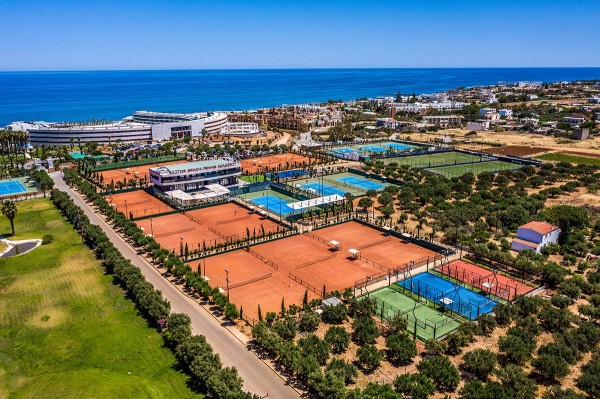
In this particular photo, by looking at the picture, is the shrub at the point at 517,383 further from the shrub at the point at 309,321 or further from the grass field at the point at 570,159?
the grass field at the point at 570,159

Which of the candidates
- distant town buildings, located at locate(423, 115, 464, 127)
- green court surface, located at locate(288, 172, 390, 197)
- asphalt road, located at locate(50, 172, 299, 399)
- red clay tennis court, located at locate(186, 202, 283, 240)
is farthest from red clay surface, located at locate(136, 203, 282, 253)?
distant town buildings, located at locate(423, 115, 464, 127)

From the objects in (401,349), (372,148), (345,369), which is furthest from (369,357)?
(372,148)

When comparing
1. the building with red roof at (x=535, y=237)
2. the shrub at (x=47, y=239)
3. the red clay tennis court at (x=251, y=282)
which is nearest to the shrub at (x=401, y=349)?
the red clay tennis court at (x=251, y=282)

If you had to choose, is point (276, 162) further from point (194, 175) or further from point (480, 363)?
point (480, 363)

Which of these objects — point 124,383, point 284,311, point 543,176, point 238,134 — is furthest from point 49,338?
point 238,134

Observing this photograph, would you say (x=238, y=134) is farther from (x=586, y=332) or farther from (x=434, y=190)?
(x=586, y=332)

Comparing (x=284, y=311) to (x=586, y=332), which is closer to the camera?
(x=586, y=332)

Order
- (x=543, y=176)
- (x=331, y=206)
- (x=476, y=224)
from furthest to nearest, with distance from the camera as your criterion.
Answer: (x=543, y=176) < (x=331, y=206) < (x=476, y=224)
